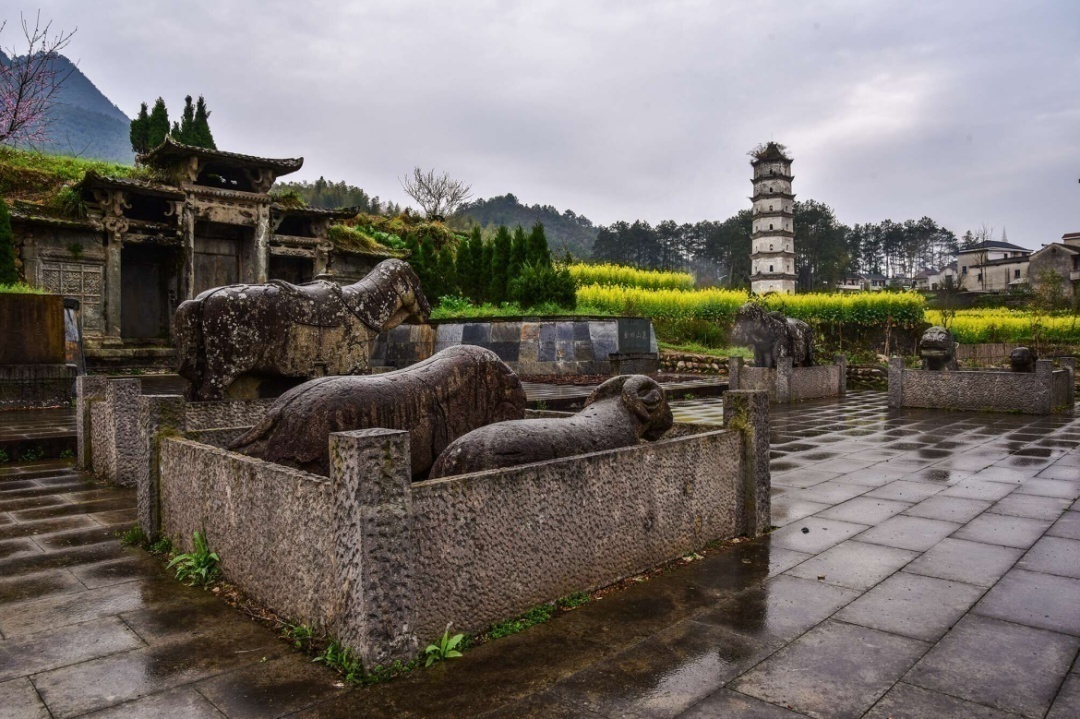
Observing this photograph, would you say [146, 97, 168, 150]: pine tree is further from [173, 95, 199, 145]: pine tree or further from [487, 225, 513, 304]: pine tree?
[487, 225, 513, 304]: pine tree

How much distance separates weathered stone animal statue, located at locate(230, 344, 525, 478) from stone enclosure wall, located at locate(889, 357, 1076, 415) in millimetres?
10927

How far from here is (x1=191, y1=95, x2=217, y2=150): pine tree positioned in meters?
29.4

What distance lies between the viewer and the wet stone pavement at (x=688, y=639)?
2.50m

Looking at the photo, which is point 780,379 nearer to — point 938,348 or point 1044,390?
A: point 938,348

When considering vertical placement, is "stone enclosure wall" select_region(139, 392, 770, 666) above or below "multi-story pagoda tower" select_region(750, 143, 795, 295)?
below

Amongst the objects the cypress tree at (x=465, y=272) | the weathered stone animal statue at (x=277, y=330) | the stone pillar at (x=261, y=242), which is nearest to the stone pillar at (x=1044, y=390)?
the weathered stone animal statue at (x=277, y=330)

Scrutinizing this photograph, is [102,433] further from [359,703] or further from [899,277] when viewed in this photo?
[899,277]

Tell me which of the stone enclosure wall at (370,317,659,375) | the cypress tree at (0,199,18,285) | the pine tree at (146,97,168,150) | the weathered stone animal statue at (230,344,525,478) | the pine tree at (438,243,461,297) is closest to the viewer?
the weathered stone animal statue at (230,344,525,478)

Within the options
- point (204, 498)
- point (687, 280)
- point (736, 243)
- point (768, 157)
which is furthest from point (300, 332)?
point (736, 243)

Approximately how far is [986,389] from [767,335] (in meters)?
3.84

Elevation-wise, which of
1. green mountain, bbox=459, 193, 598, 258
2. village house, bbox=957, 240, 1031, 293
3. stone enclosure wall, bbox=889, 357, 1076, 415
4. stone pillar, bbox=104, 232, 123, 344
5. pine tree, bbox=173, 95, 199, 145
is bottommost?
stone enclosure wall, bbox=889, 357, 1076, 415

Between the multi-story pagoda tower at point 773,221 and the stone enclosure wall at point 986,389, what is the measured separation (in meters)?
44.8

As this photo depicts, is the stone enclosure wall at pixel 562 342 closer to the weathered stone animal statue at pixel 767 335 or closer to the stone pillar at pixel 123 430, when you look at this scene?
the weathered stone animal statue at pixel 767 335

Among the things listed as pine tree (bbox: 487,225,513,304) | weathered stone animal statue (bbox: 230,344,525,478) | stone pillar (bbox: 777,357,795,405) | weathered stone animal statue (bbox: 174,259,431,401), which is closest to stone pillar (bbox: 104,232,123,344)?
pine tree (bbox: 487,225,513,304)
